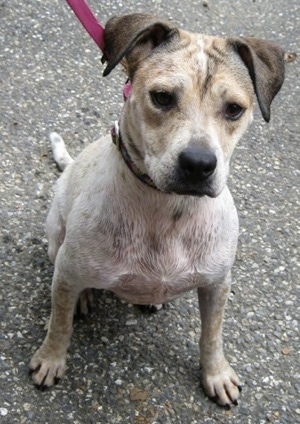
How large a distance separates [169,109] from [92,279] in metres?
0.88

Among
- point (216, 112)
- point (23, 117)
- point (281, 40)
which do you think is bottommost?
point (281, 40)

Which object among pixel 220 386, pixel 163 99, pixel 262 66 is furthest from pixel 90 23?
pixel 220 386

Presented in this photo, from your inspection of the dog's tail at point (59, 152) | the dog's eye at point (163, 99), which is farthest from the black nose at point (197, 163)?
the dog's tail at point (59, 152)

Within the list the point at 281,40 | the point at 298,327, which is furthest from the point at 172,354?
the point at 281,40

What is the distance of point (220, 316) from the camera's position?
11.5 feet

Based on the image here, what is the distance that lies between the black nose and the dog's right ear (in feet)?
1.54

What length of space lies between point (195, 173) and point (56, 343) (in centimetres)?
131

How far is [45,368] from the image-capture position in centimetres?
359

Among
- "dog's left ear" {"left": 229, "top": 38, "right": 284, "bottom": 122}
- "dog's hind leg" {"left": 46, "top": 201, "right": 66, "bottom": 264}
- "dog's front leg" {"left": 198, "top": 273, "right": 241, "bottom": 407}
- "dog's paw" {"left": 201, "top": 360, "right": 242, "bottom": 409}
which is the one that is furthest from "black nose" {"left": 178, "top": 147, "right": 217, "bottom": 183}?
"dog's paw" {"left": 201, "top": 360, "right": 242, "bottom": 409}

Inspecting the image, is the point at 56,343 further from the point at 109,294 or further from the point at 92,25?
the point at 92,25

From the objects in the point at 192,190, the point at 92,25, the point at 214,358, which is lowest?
the point at 214,358

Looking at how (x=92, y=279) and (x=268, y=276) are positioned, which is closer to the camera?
(x=92, y=279)

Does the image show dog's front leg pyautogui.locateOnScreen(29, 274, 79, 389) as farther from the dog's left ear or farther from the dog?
the dog's left ear

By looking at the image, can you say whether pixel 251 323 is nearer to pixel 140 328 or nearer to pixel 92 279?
pixel 140 328
